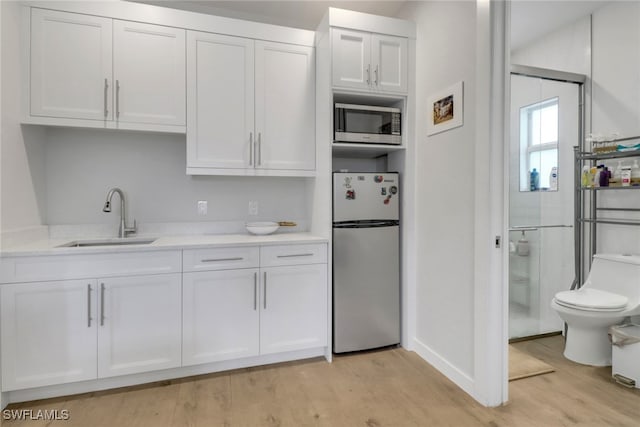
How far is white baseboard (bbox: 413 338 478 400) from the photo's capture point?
6.61 ft

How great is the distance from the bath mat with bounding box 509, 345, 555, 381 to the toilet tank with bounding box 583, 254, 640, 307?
72 centimetres

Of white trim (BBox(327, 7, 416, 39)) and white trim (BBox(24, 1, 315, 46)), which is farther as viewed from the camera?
white trim (BBox(327, 7, 416, 39))

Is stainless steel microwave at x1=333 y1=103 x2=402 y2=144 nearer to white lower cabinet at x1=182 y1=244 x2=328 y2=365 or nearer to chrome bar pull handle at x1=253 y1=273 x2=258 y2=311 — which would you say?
white lower cabinet at x1=182 y1=244 x2=328 y2=365

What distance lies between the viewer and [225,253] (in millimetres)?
2223

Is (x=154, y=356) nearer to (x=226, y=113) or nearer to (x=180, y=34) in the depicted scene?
(x=226, y=113)

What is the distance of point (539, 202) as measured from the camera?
9.68 ft

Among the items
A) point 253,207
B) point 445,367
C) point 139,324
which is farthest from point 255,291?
point 445,367

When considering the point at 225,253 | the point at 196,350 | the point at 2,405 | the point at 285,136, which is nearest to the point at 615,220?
the point at 285,136

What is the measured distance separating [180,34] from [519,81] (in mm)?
2776

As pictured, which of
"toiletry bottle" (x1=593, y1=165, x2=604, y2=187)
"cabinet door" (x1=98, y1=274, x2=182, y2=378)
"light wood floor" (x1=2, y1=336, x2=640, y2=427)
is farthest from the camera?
"toiletry bottle" (x1=593, y1=165, x2=604, y2=187)

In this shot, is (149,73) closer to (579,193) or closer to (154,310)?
(154,310)

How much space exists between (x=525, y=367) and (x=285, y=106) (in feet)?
8.39

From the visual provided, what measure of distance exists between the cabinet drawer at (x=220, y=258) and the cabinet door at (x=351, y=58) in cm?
136

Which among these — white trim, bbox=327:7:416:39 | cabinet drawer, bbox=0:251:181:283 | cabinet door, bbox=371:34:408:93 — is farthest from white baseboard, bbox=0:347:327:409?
white trim, bbox=327:7:416:39
